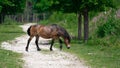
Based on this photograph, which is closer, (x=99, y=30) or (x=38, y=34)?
(x=38, y=34)

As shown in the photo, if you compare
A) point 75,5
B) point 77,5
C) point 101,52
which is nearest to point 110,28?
point 77,5

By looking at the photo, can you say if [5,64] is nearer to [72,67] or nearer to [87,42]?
[72,67]

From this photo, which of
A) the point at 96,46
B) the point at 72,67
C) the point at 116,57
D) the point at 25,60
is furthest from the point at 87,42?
the point at 72,67

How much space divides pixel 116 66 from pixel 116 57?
3.39m

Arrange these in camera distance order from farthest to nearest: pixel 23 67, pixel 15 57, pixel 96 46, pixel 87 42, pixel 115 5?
pixel 115 5
pixel 87 42
pixel 96 46
pixel 15 57
pixel 23 67

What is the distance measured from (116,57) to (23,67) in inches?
212

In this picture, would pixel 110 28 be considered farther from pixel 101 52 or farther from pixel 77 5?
pixel 101 52

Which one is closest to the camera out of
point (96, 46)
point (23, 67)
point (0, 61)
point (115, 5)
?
point (23, 67)

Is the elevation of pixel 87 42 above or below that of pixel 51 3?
below

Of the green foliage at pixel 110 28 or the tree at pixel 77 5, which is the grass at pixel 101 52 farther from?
the tree at pixel 77 5

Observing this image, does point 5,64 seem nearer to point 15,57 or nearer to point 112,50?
point 15,57

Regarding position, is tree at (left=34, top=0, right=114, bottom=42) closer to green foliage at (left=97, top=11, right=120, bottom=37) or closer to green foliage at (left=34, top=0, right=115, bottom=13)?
green foliage at (left=34, top=0, right=115, bottom=13)

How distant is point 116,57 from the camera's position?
19438mm

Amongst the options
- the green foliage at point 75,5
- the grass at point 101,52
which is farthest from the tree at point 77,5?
the grass at point 101,52
